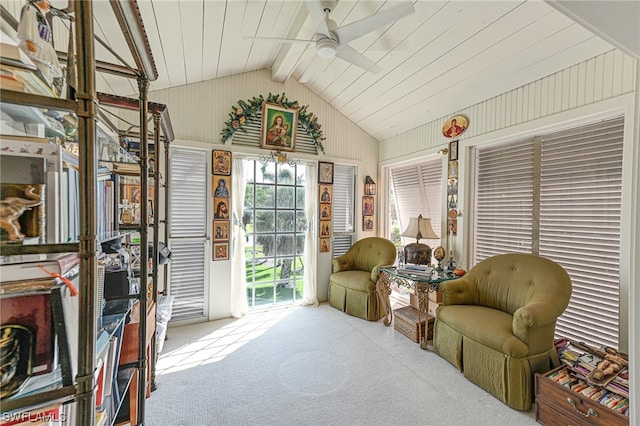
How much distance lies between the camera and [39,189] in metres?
0.63

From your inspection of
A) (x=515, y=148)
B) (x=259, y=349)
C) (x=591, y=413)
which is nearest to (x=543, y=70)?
(x=515, y=148)

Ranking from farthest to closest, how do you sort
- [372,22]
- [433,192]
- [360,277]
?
[433,192], [360,277], [372,22]

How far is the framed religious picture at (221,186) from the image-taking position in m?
3.38

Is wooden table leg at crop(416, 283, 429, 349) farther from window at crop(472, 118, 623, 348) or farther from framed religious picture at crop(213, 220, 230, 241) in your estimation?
Answer: framed religious picture at crop(213, 220, 230, 241)

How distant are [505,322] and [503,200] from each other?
4.49ft

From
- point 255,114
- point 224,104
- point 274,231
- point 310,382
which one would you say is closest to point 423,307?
point 310,382

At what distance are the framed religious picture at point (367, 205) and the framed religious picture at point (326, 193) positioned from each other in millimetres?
642

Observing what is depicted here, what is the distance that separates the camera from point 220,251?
11.3 feet

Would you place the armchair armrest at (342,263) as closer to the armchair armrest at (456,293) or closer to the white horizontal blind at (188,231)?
the armchair armrest at (456,293)

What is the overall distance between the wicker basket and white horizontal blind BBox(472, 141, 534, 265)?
3.15 ft

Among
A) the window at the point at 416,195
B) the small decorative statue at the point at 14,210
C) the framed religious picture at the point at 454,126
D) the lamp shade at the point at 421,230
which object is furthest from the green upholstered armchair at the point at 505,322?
the small decorative statue at the point at 14,210

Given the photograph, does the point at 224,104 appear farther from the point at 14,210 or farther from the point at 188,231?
the point at 14,210

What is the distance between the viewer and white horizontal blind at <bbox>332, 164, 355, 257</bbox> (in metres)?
4.27

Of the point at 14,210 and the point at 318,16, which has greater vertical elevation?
the point at 318,16
